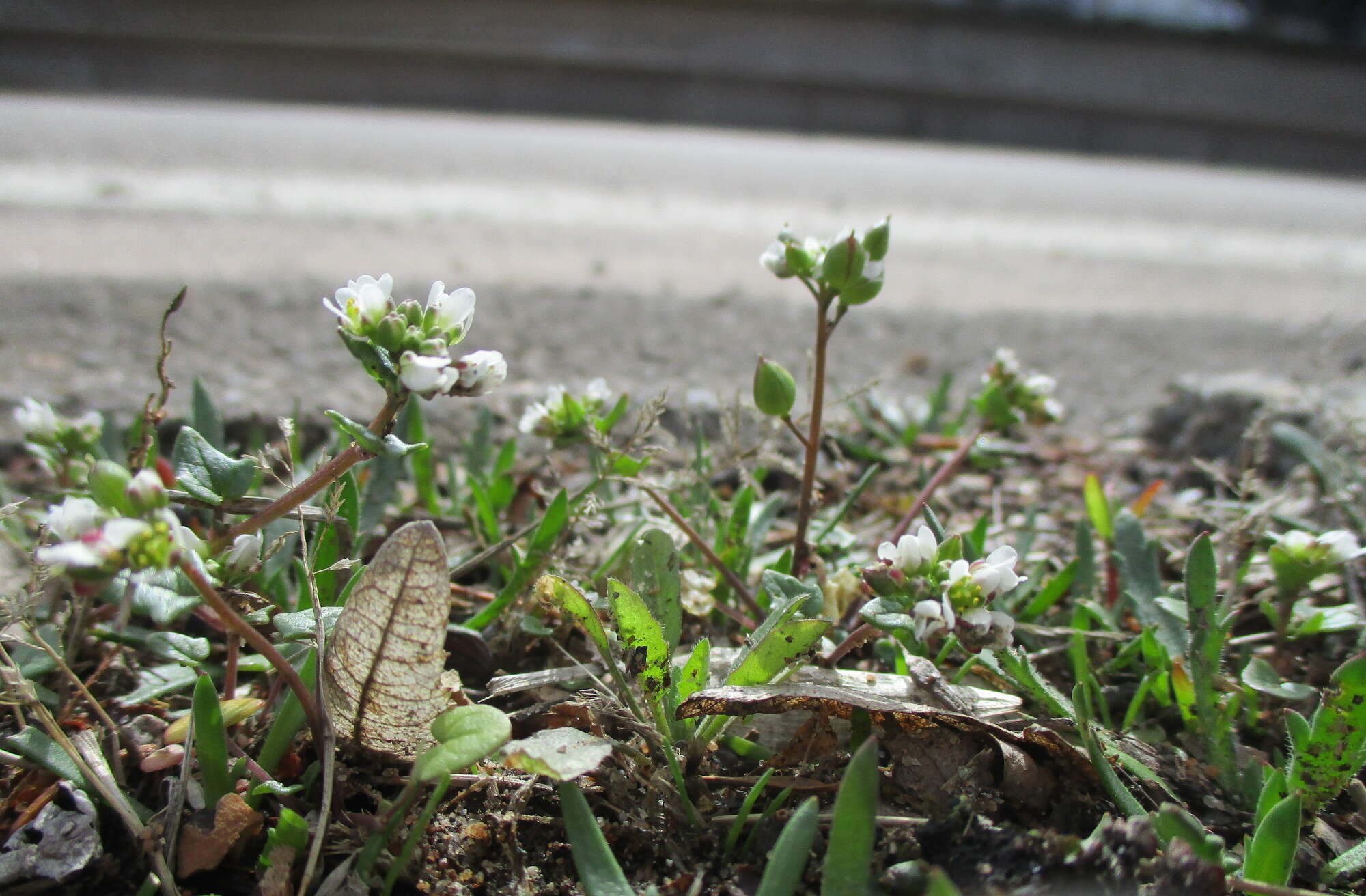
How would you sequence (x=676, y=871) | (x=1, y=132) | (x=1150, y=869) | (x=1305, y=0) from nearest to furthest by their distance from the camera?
(x=1150, y=869) < (x=676, y=871) < (x=1, y=132) < (x=1305, y=0)

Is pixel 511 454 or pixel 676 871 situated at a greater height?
pixel 511 454

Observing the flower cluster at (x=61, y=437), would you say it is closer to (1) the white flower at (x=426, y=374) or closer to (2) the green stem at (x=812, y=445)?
(1) the white flower at (x=426, y=374)

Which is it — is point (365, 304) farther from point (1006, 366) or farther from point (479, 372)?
point (1006, 366)

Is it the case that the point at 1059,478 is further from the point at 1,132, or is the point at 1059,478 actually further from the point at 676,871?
the point at 1,132

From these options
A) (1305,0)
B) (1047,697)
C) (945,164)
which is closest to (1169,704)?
(1047,697)

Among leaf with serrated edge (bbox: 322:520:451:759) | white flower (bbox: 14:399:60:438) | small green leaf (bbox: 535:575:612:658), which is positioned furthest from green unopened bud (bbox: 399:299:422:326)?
white flower (bbox: 14:399:60:438)

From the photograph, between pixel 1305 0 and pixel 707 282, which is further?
pixel 1305 0
